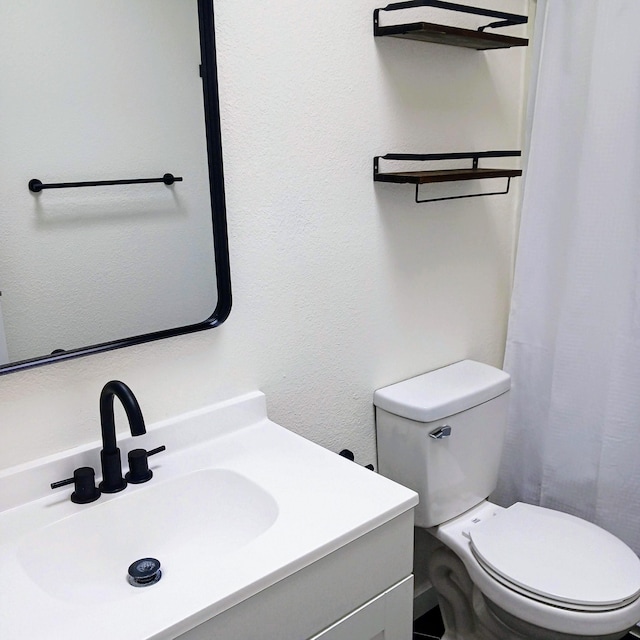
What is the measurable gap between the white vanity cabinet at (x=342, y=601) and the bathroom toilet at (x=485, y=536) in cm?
40

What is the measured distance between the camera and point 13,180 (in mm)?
1037

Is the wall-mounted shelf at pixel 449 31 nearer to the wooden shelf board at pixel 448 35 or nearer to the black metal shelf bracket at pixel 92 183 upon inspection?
the wooden shelf board at pixel 448 35

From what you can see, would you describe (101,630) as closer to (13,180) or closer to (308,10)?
(13,180)

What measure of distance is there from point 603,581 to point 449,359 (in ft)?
2.30

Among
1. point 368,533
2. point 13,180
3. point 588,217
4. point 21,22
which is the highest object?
point 21,22

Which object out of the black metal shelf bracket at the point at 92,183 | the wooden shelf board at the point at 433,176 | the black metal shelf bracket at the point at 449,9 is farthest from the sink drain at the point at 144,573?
the black metal shelf bracket at the point at 449,9

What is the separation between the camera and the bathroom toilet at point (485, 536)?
4.53 feet

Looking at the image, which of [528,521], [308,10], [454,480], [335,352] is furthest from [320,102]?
[528,521]

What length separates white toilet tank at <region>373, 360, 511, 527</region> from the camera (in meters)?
1.57

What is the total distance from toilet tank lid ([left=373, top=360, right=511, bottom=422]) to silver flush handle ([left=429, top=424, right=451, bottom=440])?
0.11 feet

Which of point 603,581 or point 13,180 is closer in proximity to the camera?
point 13,180

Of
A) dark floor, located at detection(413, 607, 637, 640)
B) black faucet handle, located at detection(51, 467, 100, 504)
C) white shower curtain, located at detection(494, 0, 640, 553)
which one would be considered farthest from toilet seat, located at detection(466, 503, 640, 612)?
black faucet handle, located at detection(51, 467, 100, 504)

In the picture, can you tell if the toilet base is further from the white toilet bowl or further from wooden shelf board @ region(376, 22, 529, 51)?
wooden shelf board @ region(376, 22, 529, 51)

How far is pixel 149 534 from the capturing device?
44.2 inches
